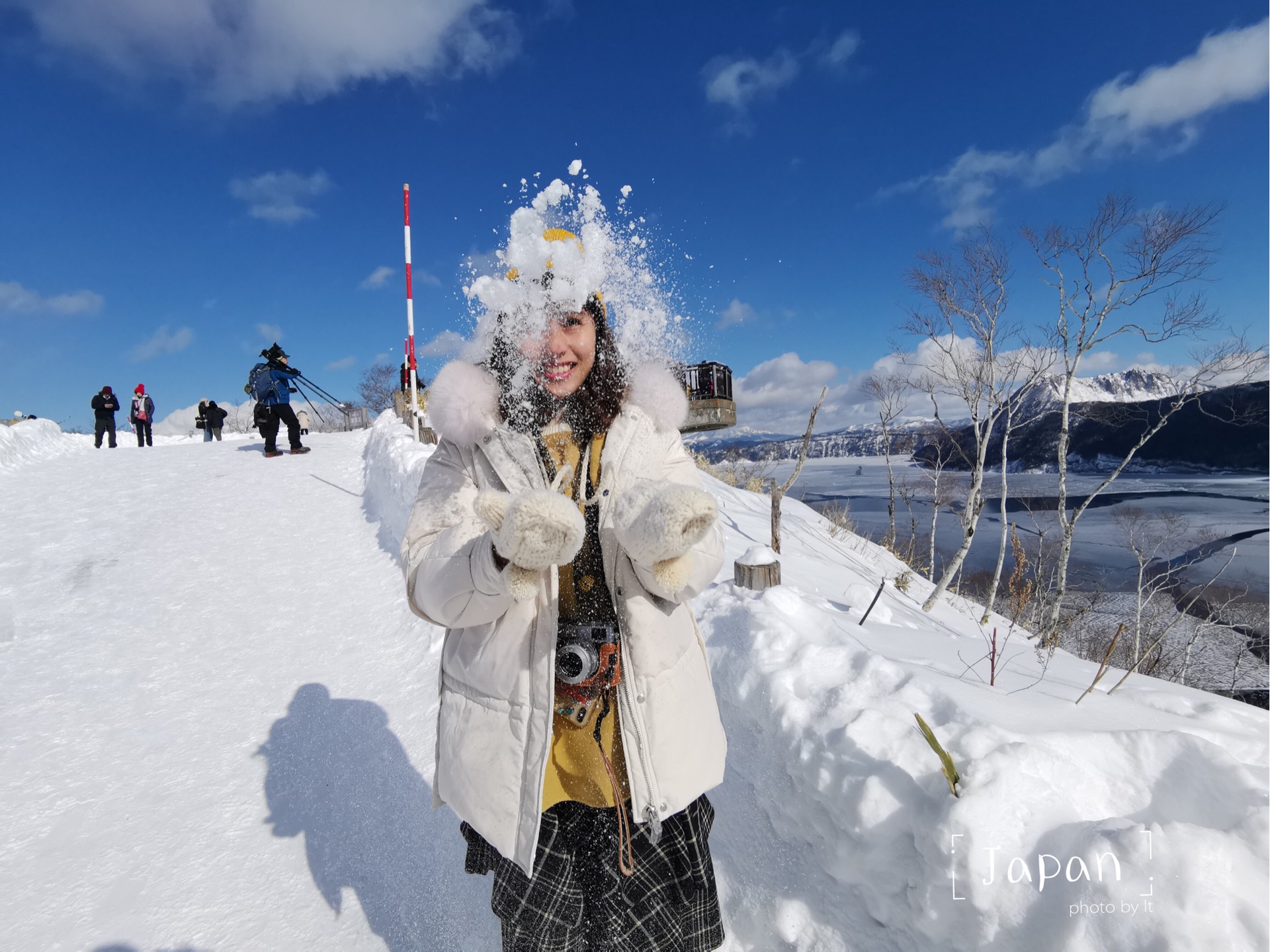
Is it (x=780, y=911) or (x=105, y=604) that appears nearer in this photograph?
(x=780, y=911)

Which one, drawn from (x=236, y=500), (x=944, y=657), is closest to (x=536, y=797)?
(x=944, y=657)

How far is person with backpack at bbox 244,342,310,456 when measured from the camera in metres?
9.21

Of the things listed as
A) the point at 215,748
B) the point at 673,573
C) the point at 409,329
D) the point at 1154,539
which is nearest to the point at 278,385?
the point at 409,329

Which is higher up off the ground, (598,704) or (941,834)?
(598,704)

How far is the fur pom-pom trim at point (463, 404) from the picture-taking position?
→ 3.99 ft

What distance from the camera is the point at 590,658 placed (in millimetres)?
1218

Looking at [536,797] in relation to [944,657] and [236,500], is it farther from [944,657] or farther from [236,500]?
[236,500]

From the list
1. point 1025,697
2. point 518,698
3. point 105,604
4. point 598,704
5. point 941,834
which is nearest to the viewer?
point 518,698

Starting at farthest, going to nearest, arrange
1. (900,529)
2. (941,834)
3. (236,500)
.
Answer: (900,529) → (236,500) → (941,834)

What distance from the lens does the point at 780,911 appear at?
6.55 feet

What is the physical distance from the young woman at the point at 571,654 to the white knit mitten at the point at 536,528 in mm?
139

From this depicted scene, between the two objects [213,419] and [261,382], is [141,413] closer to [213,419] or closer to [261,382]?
[213,419]

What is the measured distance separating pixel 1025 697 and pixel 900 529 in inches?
1809

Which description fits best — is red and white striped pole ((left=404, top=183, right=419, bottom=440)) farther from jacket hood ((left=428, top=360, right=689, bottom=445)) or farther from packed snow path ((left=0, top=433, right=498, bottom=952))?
jacket hood ((left=428, top=360, right=689, bottom=445))
